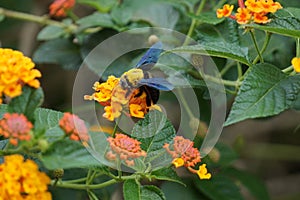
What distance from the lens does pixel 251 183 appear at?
125cm

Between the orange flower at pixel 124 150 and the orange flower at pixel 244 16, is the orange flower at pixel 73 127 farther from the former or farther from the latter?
the orange flower at pixel 244 16

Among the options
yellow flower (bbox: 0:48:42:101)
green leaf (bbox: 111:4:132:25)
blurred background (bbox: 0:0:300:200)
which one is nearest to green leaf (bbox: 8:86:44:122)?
yellow flower (bbox: 0:48:42:101)

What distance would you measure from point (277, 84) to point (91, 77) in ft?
1.54

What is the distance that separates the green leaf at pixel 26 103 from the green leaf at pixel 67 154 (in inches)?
2.2

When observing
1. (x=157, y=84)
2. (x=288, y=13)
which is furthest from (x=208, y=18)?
(x=157, y=84)

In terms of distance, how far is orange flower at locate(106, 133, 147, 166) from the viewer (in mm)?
691

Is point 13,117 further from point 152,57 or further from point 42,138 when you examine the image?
point 152,57

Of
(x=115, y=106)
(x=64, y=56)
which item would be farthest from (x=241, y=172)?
(x=115, y=106)

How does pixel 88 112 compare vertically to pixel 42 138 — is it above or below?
below

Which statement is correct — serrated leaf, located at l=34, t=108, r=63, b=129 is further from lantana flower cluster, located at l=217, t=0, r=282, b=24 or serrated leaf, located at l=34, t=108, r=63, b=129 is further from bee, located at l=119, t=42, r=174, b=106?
lantana flower cluster, located at l=217, t=0, r=282, b=24

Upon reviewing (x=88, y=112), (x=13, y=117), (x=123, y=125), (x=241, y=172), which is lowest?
(x=241, y=172)

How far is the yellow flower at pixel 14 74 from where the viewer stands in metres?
0.66

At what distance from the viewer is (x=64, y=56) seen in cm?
123

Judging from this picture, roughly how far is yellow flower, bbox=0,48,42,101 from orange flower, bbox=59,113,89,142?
0.06 metres
